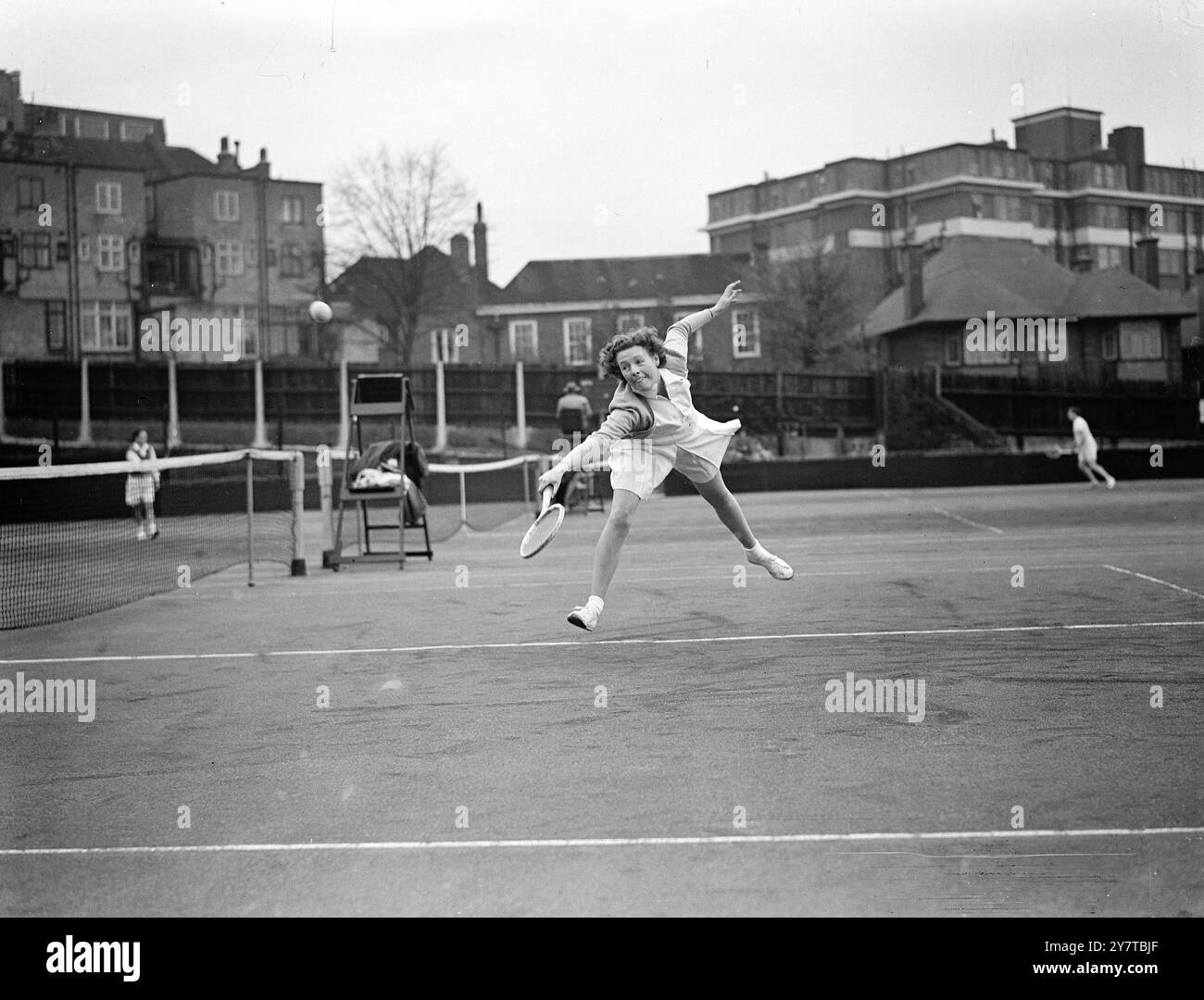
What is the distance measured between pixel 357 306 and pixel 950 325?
2798 centimetres

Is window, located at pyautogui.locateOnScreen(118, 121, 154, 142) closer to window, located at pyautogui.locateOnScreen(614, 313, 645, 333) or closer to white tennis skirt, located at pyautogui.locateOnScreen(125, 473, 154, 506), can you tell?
window, located at pyautogui.locateOnScreen(614, 313, 645, 333)

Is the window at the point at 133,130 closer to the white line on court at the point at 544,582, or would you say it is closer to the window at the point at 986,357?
the window at the point at 986,357

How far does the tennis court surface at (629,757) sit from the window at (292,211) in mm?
60395

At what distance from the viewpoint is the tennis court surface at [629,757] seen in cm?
435

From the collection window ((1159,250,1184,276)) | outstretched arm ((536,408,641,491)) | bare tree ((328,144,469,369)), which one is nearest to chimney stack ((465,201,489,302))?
bare tree ((328,144,469,369))

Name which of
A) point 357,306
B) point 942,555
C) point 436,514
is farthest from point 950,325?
point 942,555

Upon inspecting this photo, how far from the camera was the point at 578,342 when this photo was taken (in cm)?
7362

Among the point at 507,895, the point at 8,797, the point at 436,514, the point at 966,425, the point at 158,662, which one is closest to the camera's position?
the point at 507,895

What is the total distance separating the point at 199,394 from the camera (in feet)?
141

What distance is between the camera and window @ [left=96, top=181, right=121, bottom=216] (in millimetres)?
63312

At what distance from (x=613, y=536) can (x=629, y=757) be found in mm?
2447

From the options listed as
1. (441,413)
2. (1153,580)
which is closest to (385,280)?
(441,413)

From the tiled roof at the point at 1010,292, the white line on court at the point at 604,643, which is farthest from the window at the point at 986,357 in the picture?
the white line on court at the point at 604,643
